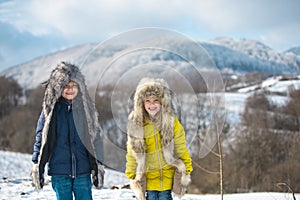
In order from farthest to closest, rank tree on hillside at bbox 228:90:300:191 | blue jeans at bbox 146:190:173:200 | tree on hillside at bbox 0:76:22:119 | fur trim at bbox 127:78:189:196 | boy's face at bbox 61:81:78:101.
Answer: tree on hillside at bbox 0:76:22:119, tree on hillside at bbox 228:90:300:191, boy's face at bbox 61:81:78:101, blue jeans at bbox 146:190:173:200, fur trim at bbox 127:78:189:196

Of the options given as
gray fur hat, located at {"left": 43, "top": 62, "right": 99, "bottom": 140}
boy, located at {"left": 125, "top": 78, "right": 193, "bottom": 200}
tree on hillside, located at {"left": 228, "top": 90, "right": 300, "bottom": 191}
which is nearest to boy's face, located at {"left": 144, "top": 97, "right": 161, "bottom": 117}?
boy, located at {"left": 125, "top": 78, "right": 193, "bottom": 200}

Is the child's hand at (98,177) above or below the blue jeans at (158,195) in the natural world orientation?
above

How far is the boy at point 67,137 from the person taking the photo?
11.2 ft

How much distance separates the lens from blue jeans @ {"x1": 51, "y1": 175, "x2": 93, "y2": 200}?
3.46 metres

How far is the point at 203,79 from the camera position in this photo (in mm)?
3619

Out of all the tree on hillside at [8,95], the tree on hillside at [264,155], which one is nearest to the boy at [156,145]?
the tree on hillside at [264,155]

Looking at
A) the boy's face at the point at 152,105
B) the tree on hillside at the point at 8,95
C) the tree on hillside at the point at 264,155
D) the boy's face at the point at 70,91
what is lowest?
the tree on hillside at the point at 264,155

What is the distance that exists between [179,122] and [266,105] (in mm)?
32458

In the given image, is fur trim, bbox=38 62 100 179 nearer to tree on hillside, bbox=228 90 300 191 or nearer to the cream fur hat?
the cream fur hat

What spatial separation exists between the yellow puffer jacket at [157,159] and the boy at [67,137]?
1.48 feet

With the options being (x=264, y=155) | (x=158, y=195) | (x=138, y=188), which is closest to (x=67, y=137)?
(x=138, y=188)

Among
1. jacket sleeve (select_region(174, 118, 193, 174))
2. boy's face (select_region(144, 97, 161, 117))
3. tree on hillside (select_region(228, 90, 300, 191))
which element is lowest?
tree on hillside (select_region(228, 90, 300, 191))

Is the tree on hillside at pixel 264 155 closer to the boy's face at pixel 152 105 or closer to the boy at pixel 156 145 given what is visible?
the boy at pixel 156 145

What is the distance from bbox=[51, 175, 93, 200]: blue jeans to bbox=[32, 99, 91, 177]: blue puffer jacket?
0.08m
